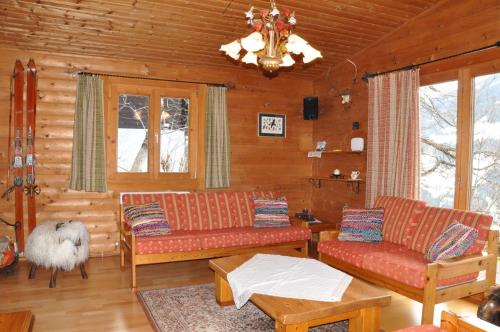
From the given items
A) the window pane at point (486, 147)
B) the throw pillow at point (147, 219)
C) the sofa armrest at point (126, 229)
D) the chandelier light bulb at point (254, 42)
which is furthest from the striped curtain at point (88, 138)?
the window pane at point (486, 147)

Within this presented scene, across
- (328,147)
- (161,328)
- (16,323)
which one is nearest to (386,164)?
(328,147)

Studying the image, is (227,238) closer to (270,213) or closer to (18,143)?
(270,213)

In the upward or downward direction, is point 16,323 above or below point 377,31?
below

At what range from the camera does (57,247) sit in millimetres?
3643

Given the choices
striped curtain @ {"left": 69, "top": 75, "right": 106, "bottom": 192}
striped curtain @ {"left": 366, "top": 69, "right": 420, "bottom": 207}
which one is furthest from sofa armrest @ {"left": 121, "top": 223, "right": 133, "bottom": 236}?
striped curtain @ {"left": 366, "top": 69, "right": 420, "bottom": 207}

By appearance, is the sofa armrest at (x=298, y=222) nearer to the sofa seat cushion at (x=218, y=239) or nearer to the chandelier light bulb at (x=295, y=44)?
the sofa seat cushion at (x=218, y=239)

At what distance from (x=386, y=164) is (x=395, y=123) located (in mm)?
447

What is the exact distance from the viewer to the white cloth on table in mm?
2545

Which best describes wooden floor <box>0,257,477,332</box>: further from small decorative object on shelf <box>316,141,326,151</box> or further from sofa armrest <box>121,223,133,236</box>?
small decorative object on shelf <box>316,141,326,151</box>

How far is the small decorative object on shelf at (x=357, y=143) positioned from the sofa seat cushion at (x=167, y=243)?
84.9 inches

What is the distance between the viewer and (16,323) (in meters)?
2.12

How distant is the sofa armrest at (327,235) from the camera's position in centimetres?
393

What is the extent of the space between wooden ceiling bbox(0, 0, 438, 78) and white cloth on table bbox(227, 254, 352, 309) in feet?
7.73

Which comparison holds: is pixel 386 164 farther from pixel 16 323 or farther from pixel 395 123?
pixel 16 323
